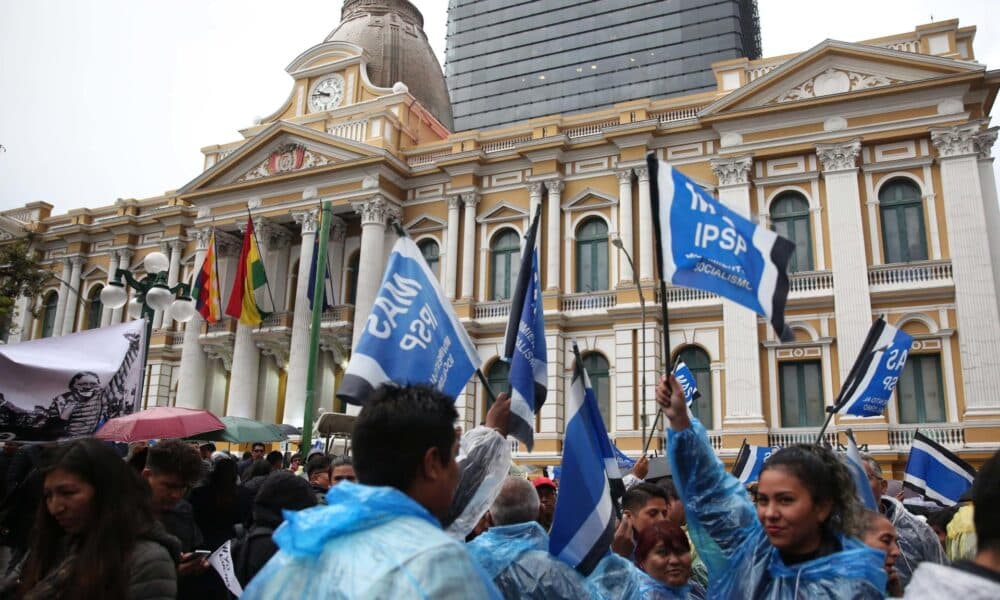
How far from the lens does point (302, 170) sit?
24875 mm

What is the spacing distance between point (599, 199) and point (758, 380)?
6.87 metres

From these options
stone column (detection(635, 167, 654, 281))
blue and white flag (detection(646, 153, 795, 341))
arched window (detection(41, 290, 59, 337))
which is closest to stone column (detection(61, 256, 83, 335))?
arched window (detection(41, 290, 59, 337))

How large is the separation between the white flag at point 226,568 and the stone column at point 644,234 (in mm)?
18218

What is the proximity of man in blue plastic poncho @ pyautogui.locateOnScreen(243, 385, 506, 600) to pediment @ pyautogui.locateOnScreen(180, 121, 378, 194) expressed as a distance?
2245 centimetres

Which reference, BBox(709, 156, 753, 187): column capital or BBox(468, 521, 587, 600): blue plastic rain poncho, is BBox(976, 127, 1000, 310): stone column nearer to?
BBox(709, 156, 753, 187): column capital

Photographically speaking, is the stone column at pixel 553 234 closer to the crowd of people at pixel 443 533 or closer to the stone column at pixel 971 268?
the stone column at pixel 971 268

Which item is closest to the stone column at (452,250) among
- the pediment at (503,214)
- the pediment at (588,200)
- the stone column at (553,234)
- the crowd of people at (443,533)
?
the pediment at (503,214)

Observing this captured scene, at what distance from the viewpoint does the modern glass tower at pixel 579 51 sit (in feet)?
215

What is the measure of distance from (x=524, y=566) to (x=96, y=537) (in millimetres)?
1692

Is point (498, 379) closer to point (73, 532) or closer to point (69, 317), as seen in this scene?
point (69, 317)

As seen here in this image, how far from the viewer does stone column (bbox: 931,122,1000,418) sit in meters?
17.1

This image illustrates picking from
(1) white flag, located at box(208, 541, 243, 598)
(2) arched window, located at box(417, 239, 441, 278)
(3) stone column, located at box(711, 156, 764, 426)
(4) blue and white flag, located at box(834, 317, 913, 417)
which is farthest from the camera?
(2) arched window, located at box(417, 239, 441, 278)

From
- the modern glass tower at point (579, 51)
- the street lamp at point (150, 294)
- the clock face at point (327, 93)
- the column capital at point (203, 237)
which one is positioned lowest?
the street lamp at point (150, 294)

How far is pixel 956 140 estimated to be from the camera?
18.6 m
